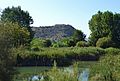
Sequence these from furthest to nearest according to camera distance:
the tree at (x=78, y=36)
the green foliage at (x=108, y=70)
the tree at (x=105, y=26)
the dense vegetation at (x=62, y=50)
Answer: the tree at (x=105, y=26) < the tree at (x=78, y=36) < the green foliage at (x=108, y=70) < the dense vegetation at (x=62, y=50)

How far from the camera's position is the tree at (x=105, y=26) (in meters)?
65.8

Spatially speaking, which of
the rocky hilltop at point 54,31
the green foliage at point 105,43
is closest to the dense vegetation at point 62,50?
the green foliage at point 105,43

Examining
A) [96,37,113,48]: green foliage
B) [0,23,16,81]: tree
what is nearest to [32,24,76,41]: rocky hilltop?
[96,37,113,48]: green foliage

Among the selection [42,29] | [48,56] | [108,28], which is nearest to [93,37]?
[108,28]

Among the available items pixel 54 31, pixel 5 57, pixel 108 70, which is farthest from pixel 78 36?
pixel 54 31

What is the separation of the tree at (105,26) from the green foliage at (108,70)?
151 feet

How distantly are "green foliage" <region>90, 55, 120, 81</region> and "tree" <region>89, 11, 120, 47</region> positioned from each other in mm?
45908

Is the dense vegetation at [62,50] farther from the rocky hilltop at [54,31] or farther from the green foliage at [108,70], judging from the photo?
the rocky hilltop at [54,31]

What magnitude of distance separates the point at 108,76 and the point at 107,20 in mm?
53134

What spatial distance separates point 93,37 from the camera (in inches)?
2621

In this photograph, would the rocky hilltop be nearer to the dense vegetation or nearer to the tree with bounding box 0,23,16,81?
the dense vegetation

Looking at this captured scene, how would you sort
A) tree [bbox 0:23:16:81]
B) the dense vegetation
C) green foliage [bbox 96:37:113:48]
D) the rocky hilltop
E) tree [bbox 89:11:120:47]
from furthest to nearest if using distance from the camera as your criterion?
the rocky hilltop < tree [bbox 89:11:120:47] < green foliage [bbox 96:37:113:48] < the dense vegetation < tree [bbox 0:23:16:81]

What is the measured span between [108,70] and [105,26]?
5213cm

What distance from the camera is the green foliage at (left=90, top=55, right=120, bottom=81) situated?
618 inches
